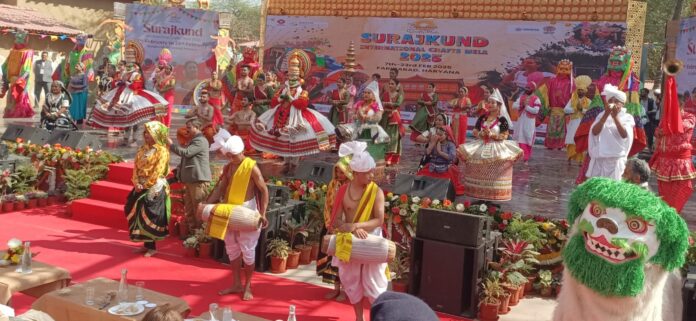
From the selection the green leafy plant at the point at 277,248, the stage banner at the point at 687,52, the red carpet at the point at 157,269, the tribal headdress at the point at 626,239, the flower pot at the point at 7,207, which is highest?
the stage banner at the point at 687,52

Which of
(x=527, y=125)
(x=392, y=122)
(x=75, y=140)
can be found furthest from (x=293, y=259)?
(x=527, y=125)

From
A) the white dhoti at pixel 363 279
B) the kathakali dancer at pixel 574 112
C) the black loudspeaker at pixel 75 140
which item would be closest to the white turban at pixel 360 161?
the white dhoti at pixel 363 279

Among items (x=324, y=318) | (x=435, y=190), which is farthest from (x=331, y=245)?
(x=435, y=190)

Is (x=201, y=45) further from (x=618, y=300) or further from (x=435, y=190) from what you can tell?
(x=618, y=300)

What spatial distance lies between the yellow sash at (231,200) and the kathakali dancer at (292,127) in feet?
14.0

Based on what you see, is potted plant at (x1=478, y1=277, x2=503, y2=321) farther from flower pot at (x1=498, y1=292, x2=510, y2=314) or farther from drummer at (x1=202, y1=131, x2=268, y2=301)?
drummer at (x1=202, y1=131, x2=268, y2=301)

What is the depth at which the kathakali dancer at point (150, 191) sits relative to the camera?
720cm

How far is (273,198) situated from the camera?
745cm

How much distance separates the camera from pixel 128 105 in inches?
471

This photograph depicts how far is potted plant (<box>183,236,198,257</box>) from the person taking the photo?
745 cm

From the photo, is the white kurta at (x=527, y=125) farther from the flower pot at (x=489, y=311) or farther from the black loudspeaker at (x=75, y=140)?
the black loudspeaker at (x=75, y=140)

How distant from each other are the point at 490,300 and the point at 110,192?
18.6ft

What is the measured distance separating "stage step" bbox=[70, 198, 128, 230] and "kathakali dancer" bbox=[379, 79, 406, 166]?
4441mm

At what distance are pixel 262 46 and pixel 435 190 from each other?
13.6 meters
